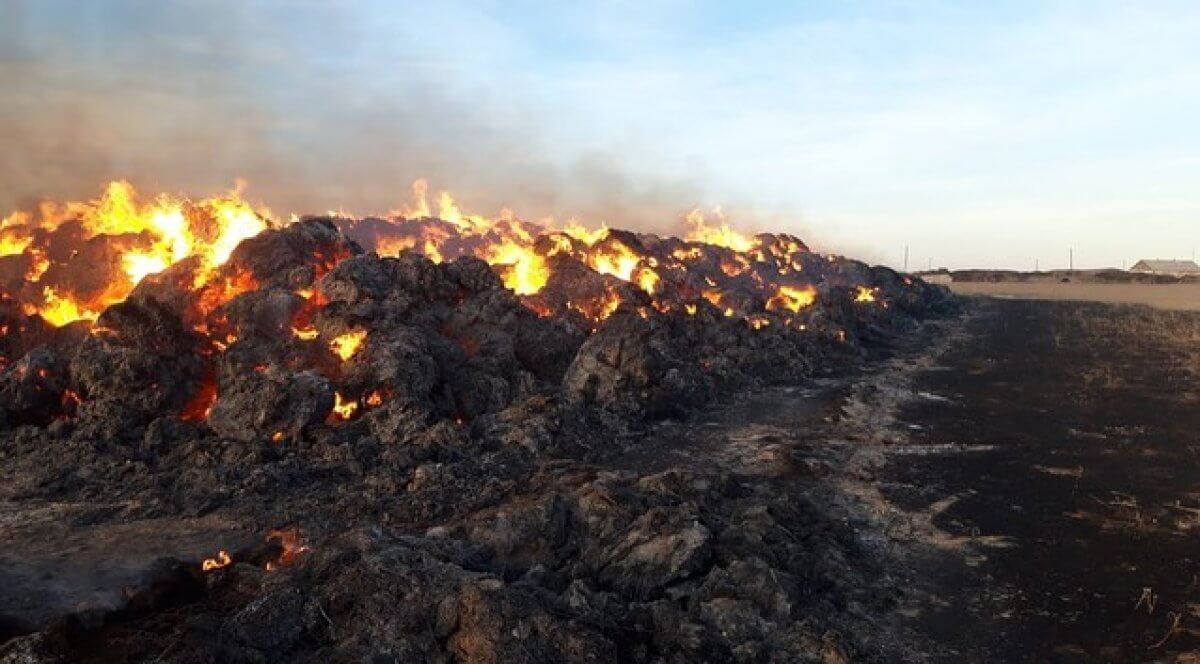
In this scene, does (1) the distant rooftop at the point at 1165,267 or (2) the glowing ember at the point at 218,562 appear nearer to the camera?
(2) the glowing ember at the point at 218,562

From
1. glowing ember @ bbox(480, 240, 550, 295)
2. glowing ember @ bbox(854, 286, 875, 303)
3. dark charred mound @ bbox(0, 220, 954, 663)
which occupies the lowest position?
dark charred mound @ bbox(0, 220, 954, 663)

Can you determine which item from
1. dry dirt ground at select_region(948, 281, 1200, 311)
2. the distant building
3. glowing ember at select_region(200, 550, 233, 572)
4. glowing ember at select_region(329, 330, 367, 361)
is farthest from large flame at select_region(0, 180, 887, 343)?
the distant building

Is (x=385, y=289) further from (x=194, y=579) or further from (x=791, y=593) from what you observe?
(x=791, y=593)

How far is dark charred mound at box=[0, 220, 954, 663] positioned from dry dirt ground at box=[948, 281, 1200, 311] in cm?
8120

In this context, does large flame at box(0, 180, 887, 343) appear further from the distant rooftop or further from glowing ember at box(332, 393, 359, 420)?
the distant rooftop

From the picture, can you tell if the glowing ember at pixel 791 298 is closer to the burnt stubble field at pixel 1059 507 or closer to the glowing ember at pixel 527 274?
the burnt stubble field at pixel 1059 507

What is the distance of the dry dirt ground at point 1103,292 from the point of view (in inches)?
3622

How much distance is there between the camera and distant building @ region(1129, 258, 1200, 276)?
534 ft

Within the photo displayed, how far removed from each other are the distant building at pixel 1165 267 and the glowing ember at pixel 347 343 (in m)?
187

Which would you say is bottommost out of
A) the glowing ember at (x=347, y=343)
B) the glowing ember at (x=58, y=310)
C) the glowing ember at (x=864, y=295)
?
the glowing ember at (x=347, y=343)

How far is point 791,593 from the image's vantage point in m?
12.2

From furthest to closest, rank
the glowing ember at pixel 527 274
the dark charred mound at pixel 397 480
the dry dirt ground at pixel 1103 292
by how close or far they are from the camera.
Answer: the dry dirt ground at pixel 1103 292 → the glowing ember at pixel 527 274 → the dark charred mound at pixel 397 480

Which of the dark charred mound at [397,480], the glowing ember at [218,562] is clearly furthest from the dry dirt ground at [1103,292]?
the glowing ember at [218,562]

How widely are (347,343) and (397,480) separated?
9116 mm
